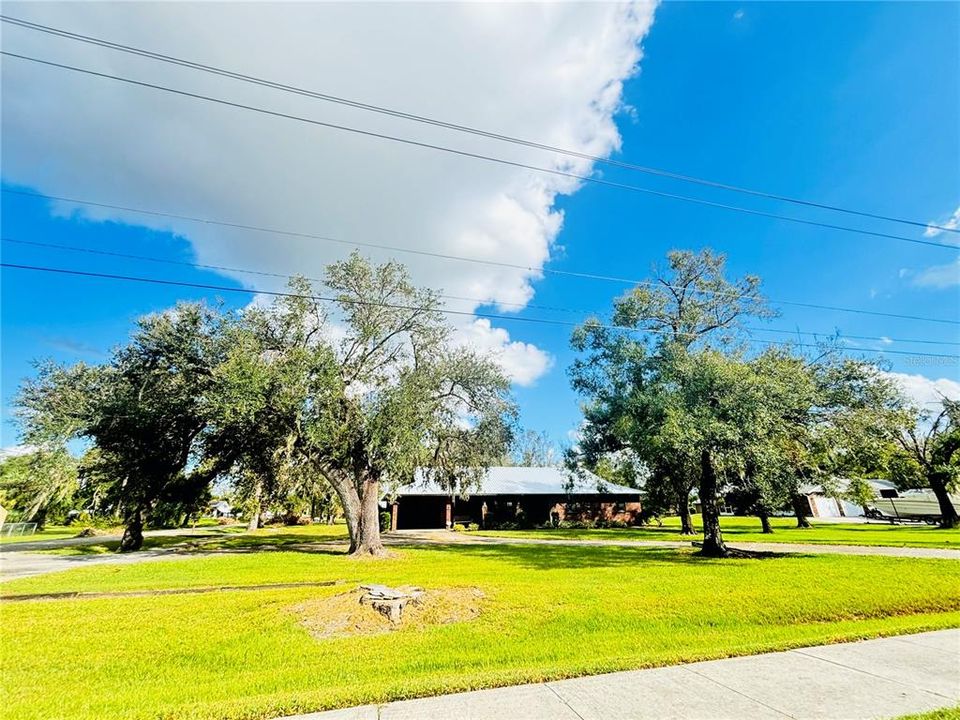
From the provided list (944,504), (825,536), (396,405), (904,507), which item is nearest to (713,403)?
(396,405)

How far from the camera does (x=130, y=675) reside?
5.64 m

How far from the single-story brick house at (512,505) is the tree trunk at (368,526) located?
56.5ft

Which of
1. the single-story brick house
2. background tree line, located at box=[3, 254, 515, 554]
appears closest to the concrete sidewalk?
background tree line, located at box=[3, 254, 515, 554]

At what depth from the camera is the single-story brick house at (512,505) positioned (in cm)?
3747

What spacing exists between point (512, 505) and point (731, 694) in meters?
34.6

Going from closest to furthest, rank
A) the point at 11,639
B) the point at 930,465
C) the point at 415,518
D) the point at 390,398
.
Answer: the point at 11,639
the point at 390,398
the point at 930,465
the point at 415,518

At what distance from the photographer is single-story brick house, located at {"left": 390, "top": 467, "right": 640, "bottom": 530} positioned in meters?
37.5

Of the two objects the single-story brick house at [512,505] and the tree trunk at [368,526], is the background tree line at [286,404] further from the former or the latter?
the single-story brick house at [512,505]

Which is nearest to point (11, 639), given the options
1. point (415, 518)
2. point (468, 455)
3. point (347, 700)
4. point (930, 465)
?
point (347, 700)

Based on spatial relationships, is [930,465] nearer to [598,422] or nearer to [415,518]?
[598,422]

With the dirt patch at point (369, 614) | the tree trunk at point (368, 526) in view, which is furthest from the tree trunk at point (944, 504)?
the dirt patch at point (369, 614)

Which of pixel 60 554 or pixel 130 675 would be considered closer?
pixel 130 675

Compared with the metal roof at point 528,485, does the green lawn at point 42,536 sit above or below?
below

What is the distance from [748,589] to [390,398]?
12.7 m
